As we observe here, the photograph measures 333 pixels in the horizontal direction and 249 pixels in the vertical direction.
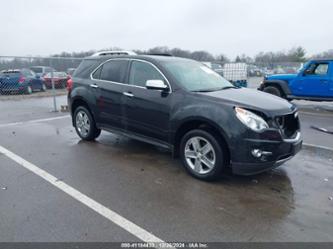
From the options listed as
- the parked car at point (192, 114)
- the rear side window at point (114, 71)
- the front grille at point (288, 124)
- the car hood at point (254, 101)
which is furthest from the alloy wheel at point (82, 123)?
the front grille at point (288, 124)

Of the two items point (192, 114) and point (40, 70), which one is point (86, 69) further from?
point (40, 70)

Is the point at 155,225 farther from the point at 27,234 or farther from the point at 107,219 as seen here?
the point at 27,234

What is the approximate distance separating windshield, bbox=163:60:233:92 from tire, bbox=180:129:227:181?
792 millimetres

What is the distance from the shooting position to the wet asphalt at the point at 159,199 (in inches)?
122

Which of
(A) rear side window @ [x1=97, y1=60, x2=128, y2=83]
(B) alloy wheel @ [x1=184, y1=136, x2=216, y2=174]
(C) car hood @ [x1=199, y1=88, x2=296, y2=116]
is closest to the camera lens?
(C) car hood @ [x1=199, y1=88, x2=296, y2=116]

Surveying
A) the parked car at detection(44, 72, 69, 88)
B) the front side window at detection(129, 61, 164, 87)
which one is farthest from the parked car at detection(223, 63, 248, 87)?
the front side window at detection(129, 61, 164, 87)

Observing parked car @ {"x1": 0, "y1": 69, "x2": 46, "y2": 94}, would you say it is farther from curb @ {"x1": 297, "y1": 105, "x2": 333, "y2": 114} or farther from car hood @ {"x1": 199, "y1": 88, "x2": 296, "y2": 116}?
car hood @ {"x1": 199, "y1": 88, "x2": 296, "y2": 116}

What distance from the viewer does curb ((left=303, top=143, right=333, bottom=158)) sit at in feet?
19.2

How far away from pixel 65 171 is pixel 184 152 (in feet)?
6.28

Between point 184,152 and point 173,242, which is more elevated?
point 184,152

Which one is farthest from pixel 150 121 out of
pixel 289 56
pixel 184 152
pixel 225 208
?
pixel 289 56

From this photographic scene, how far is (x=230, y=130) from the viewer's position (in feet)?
13.1

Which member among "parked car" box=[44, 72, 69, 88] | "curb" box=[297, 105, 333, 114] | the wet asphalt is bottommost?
"curb" box=[297, 105, 333, 114]

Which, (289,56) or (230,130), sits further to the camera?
(289,56)
